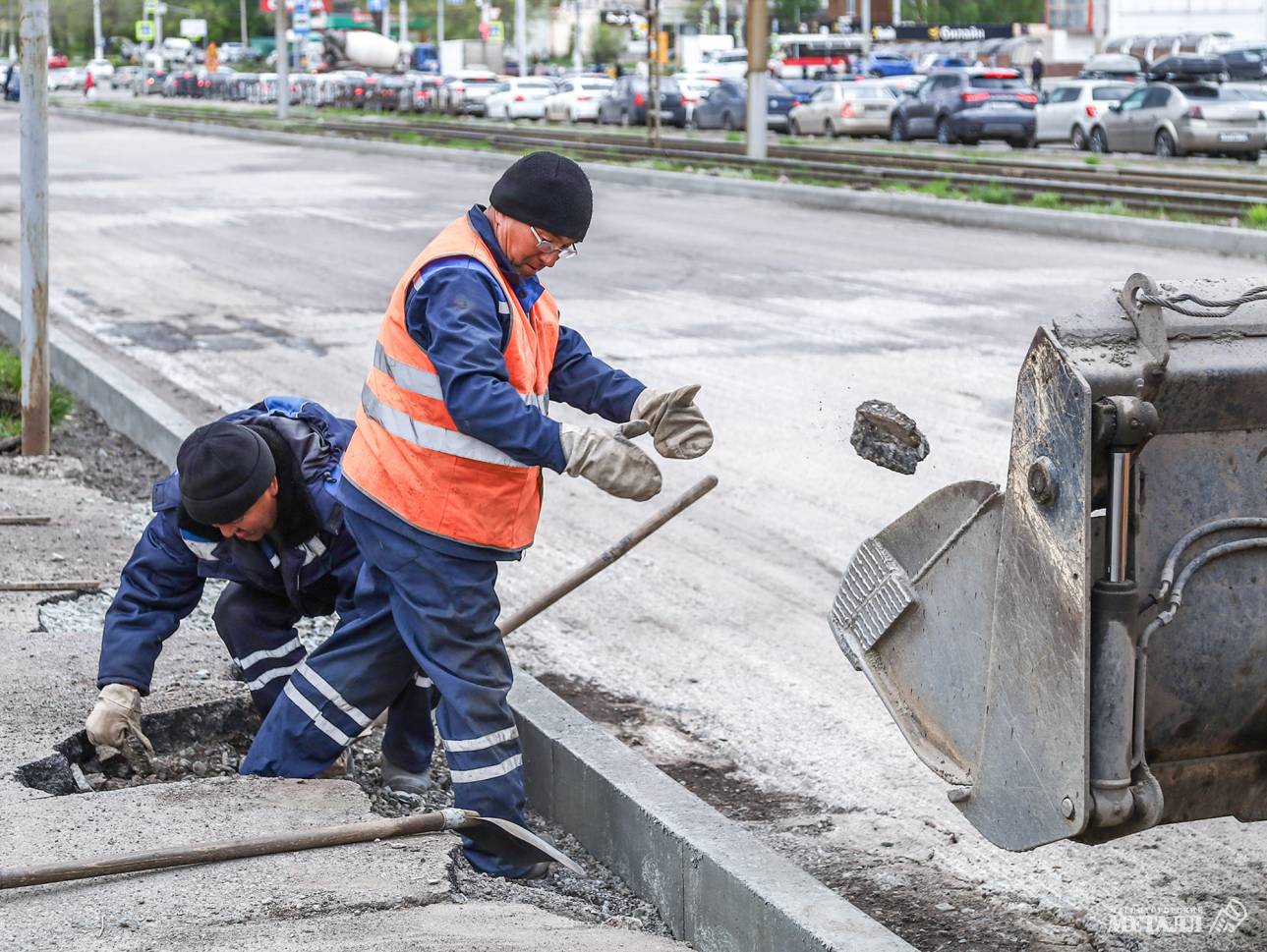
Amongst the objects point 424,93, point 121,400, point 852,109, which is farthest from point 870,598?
point 424,93

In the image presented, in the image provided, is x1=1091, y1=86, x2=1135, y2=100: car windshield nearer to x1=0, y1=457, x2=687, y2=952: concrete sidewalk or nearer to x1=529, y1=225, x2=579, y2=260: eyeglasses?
x1=0, y1=457, x2=687, y2=952: concrete sidewalk

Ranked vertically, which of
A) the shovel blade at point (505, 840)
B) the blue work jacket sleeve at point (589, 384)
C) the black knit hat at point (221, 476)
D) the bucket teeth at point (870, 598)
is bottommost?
the shovel blade at point (505, 840)

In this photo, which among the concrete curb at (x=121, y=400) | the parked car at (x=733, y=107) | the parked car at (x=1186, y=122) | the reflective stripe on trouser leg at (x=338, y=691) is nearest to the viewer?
the reflective stripe on trouser leg at (x=338, y=691)

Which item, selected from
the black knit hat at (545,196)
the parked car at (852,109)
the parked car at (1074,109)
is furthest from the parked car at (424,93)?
the black knit hat at (545,196)

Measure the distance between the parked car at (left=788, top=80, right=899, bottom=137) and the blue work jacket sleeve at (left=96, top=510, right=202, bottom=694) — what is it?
3389cm

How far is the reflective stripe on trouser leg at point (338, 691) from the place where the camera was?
4.21 metres

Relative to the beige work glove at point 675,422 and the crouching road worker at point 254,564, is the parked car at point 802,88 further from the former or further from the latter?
the beige work glove at point 675,422

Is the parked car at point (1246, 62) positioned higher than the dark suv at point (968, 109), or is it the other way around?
the parked car at point (1246, 62)

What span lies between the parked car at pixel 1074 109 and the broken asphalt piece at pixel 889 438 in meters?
29.0

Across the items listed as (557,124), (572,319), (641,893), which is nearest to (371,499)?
(641,893)

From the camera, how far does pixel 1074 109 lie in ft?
106

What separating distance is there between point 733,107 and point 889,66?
2100 centimetres

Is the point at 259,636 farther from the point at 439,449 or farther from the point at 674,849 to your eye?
the point at 674,849

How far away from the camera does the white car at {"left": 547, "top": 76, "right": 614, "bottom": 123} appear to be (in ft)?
154
